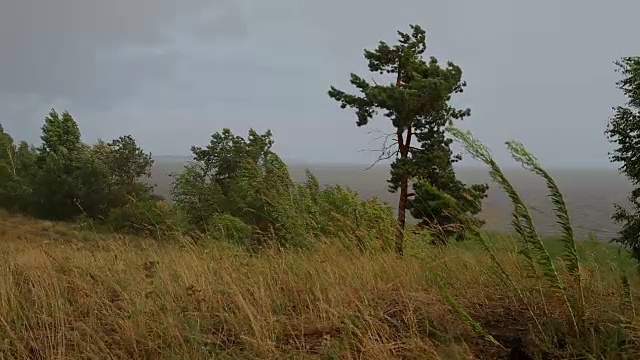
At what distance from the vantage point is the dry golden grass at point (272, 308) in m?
2.42

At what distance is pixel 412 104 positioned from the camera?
69.6 feet

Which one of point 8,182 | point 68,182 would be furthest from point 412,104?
point 8,182

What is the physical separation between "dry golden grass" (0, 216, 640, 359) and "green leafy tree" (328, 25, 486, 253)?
1784 centimetres

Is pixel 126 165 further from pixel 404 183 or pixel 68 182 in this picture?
pixel 404 183

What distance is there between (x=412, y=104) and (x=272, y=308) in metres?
19.3

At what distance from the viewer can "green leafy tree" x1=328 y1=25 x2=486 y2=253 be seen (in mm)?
21250

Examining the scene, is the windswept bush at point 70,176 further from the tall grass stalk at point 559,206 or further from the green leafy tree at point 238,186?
the tall grass stalk at point 559,206

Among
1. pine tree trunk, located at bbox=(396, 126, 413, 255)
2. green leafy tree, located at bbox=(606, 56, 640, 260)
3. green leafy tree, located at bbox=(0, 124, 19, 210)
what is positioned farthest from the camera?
green leafy tree, located at bbox=(0, 124, 19, 210)

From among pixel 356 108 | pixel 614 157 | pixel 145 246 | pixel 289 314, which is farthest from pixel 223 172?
pixel 289 314

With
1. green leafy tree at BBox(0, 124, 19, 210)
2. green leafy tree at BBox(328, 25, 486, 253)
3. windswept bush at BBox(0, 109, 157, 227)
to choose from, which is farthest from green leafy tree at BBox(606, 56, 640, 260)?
green leafy tree at BBox(0, 124, 19, 210)

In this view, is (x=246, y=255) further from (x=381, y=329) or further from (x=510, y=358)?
(x=510, y=358)

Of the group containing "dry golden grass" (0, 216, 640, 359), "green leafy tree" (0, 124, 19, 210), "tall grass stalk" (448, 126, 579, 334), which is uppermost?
"tall grass stalk" (448, 126, 579, 334)

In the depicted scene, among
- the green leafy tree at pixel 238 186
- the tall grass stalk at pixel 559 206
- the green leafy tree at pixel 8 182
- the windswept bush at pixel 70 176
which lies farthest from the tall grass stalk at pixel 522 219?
the green leafy tree at pixel 8 182

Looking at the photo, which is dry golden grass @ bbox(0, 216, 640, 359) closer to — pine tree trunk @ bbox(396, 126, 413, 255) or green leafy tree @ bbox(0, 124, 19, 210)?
pine tree trunk @ bbox(396, 126, 413, 255)
